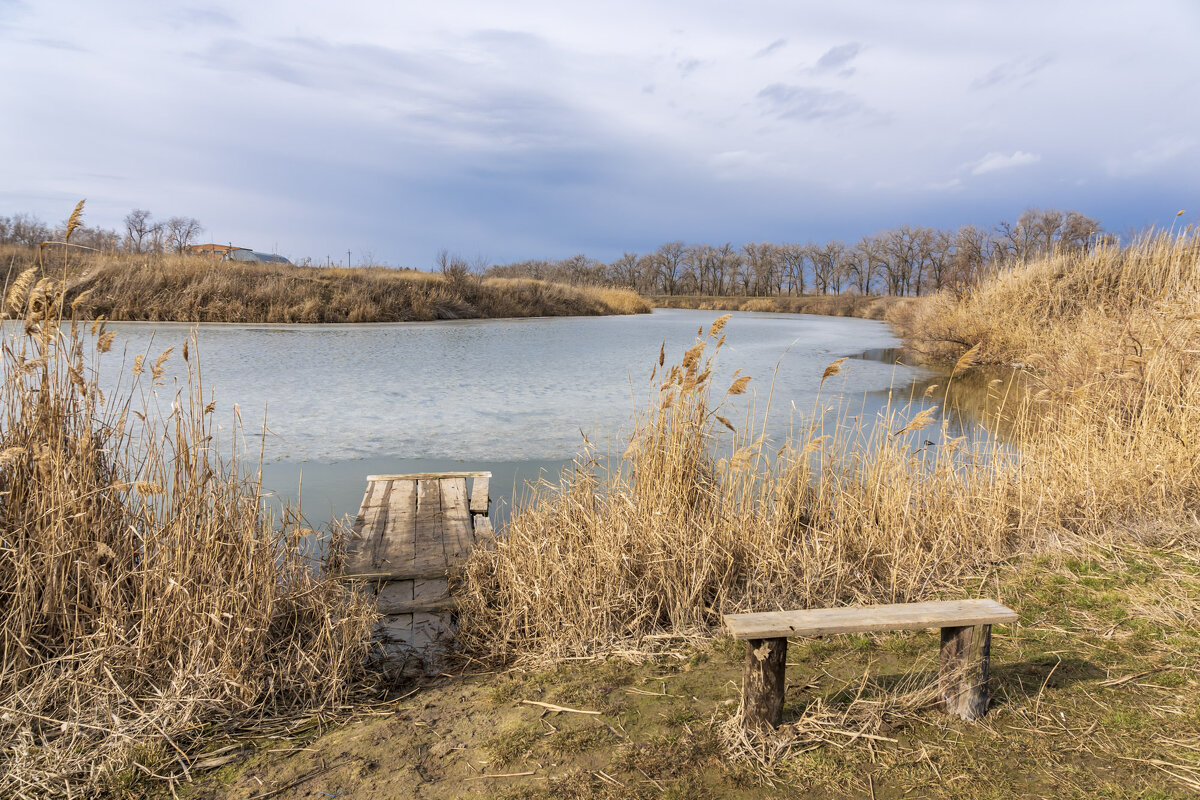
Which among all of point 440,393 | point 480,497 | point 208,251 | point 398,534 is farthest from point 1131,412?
point 208,251

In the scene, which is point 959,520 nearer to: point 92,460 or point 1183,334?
point 1183,334

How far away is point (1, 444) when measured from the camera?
279 centimetres

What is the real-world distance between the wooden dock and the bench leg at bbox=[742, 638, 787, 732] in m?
1.48

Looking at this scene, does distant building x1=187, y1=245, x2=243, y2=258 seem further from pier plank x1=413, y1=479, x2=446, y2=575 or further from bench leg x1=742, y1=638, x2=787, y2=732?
bench leg x1=742, y1=638, x2=787, y2=732

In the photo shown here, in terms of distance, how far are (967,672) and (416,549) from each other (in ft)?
9.98

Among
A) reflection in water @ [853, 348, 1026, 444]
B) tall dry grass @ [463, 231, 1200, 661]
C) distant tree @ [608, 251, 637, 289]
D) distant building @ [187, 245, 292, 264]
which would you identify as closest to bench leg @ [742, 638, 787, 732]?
tall dry grass @ [463, 231, 1200, 661]

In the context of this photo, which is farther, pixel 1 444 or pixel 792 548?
pixel 792 548

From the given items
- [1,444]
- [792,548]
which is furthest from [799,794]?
[1,444]

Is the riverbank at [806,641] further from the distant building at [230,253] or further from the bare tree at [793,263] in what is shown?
the bare tree at [793,263]

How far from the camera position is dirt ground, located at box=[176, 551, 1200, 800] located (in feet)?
7.24

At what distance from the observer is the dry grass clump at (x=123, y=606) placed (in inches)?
94.4

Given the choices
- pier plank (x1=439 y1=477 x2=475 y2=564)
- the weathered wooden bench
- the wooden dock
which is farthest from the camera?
pier plank (x1=439 y1=477 x2=475 y2=564)

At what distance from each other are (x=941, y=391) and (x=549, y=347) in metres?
7.79

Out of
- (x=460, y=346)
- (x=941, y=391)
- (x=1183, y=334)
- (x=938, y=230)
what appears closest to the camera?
(x=1183, y=334)
